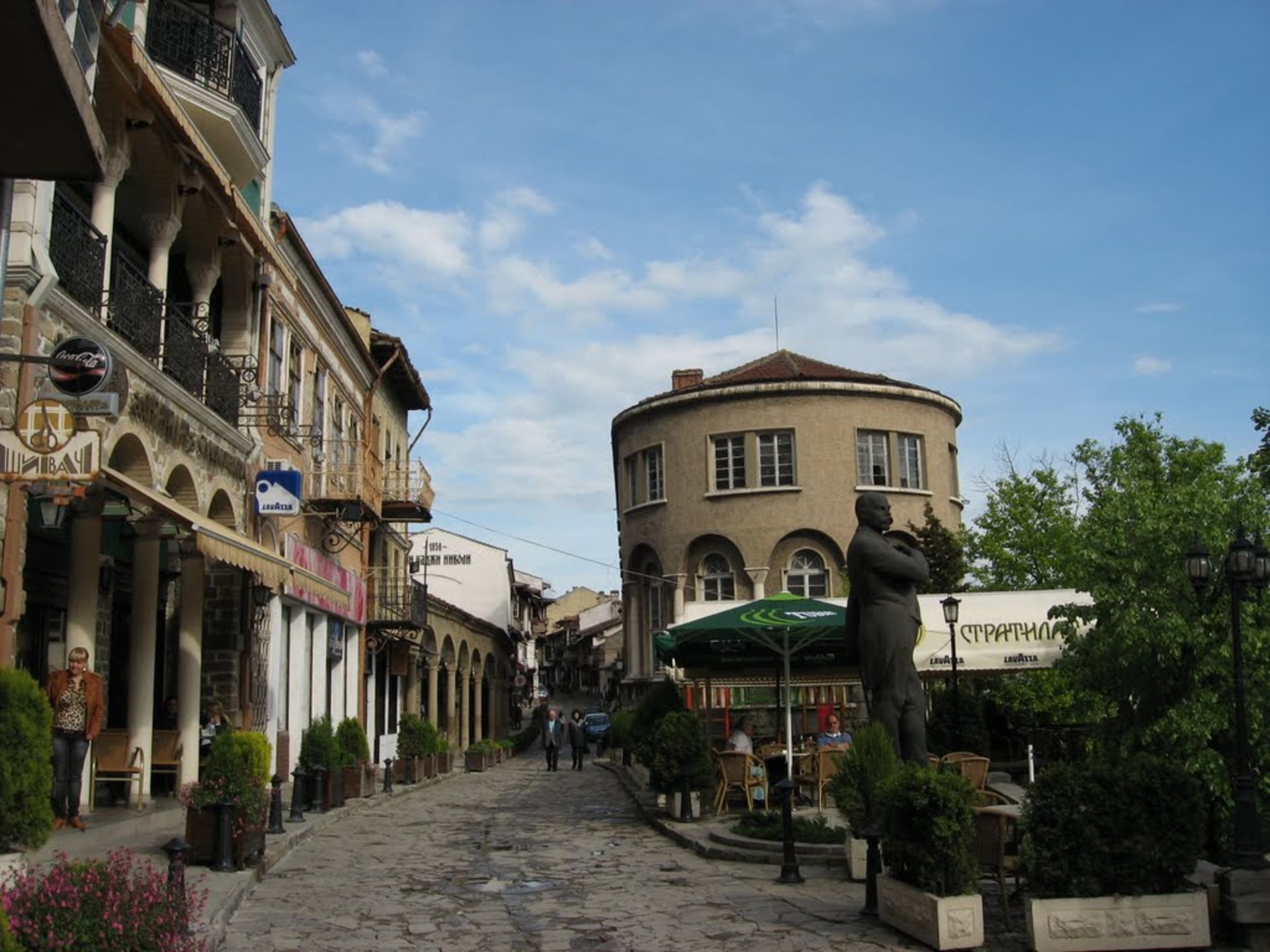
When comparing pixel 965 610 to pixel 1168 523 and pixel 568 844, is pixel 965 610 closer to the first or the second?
pixel 1168 523

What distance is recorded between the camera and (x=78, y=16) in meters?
4.98

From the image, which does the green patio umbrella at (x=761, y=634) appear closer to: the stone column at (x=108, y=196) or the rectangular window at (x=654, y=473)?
the stone column at (x=108, y=196)

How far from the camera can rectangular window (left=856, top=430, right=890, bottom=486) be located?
110 ft

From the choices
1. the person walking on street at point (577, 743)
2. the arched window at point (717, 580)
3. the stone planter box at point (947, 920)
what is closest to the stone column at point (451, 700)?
the person walking on street at point (577, 743)

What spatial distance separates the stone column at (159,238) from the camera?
48.1 feet

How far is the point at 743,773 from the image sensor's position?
14.5m

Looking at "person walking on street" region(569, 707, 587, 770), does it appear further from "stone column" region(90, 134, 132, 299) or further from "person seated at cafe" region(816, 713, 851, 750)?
"stone column" region(90, 134, 132, 299)

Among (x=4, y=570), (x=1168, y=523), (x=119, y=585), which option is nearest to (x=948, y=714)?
(x=1168, y=523)

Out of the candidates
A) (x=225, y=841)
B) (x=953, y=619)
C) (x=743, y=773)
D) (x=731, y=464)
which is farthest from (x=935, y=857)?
(x=731, y=464)

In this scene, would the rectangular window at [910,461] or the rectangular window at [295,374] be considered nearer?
the rectangular window at [295,374]

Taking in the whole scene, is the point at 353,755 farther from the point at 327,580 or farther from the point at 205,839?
the point at 205,839

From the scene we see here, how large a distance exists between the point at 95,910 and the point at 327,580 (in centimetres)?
1770

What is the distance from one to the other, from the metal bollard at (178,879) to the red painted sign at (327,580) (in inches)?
412

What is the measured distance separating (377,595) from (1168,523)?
20.0 metres
